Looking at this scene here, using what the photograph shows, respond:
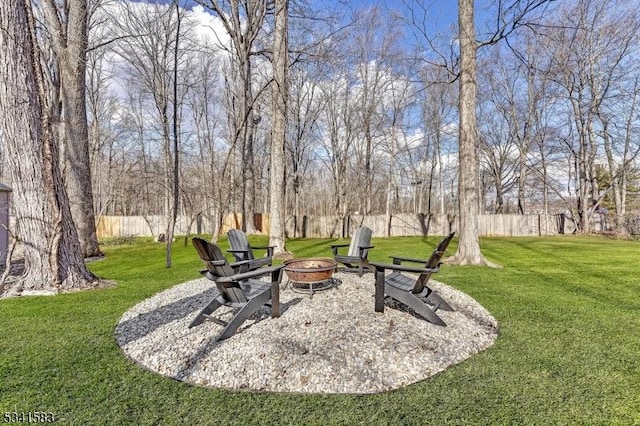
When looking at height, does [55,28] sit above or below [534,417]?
above

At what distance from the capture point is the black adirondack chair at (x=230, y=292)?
3041 millimetres

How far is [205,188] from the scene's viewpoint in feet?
68.0

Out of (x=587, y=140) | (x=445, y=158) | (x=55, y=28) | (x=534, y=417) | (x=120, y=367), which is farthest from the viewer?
(x=445, y=158)

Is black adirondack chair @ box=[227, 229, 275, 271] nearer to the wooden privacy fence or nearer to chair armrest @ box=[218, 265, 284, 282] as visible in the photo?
chair armrest @ box=[218, 265, 284, 282]

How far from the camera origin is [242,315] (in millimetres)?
3062

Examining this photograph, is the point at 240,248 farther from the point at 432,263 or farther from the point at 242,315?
the point at 432,263

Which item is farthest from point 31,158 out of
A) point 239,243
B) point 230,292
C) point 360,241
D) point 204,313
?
point 360,241

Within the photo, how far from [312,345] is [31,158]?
197 inches

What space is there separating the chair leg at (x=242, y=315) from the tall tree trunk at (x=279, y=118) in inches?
190

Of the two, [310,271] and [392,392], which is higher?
[310,271]

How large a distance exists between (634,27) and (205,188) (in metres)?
23.9

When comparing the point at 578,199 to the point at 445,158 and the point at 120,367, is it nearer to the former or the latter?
the point at 445,158

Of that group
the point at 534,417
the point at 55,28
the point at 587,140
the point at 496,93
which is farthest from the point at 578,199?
the point at 55,28

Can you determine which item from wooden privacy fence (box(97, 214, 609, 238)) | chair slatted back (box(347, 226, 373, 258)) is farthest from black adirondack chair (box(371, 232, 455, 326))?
wooden privacy fence (box(97, 214, 609, 238))
